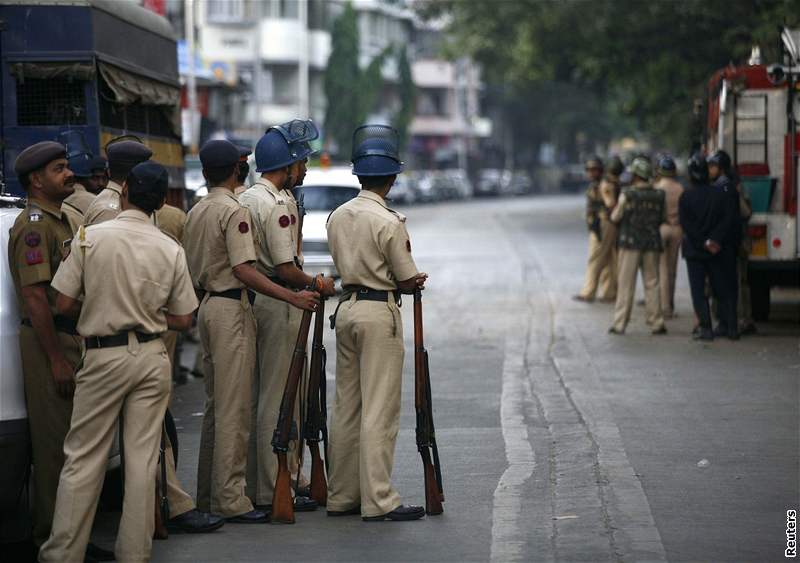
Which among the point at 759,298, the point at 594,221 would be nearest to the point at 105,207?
the point at 759,298

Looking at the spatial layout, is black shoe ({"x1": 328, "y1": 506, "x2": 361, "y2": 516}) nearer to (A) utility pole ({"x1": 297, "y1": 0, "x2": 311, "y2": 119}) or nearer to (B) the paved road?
(B) the paved road

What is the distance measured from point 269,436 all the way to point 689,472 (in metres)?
2.67

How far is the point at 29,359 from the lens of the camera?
22.8ft

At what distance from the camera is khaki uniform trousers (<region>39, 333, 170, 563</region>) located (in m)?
6.63

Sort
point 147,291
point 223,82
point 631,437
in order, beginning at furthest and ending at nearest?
1. point 223,82
2. point 631,437
3. point 147,291

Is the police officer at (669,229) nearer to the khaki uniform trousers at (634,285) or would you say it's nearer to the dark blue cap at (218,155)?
the khaki uniform trousers at (634,285)

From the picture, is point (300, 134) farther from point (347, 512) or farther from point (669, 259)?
point (669, 259)

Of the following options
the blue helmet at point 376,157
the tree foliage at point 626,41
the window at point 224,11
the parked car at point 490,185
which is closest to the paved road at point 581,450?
the blue helmet at point 376,157

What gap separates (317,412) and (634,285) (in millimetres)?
8991

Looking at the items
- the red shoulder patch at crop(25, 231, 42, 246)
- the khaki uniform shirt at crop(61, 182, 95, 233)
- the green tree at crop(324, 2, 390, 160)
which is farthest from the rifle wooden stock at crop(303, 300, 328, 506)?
the green tree at crop(324, 2, 390, 160)

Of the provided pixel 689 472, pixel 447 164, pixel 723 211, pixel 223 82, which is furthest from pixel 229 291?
pixel 447 164

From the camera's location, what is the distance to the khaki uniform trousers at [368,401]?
303 inches

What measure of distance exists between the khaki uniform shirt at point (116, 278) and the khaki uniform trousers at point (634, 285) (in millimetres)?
10303

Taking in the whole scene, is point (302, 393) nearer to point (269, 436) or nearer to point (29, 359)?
point (269, 436)
